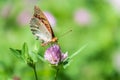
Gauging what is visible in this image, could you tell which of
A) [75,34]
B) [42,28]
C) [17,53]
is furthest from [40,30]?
[75,34]

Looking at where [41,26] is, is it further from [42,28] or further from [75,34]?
[75,34]

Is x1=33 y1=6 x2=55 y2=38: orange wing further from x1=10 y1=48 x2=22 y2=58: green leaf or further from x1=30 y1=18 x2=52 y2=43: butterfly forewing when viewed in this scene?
x1=10 y1=48 x2=22 y2=58: green leaf

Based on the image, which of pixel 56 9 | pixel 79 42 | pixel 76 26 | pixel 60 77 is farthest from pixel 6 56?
pixel 56 9

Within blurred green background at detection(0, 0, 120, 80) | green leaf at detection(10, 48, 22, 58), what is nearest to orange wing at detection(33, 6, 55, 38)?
green leaf at detection(10, 48, 22, 58)

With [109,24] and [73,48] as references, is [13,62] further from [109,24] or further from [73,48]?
[109,24]

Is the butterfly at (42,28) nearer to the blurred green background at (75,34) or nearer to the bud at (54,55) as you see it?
the bud at (54,55)
